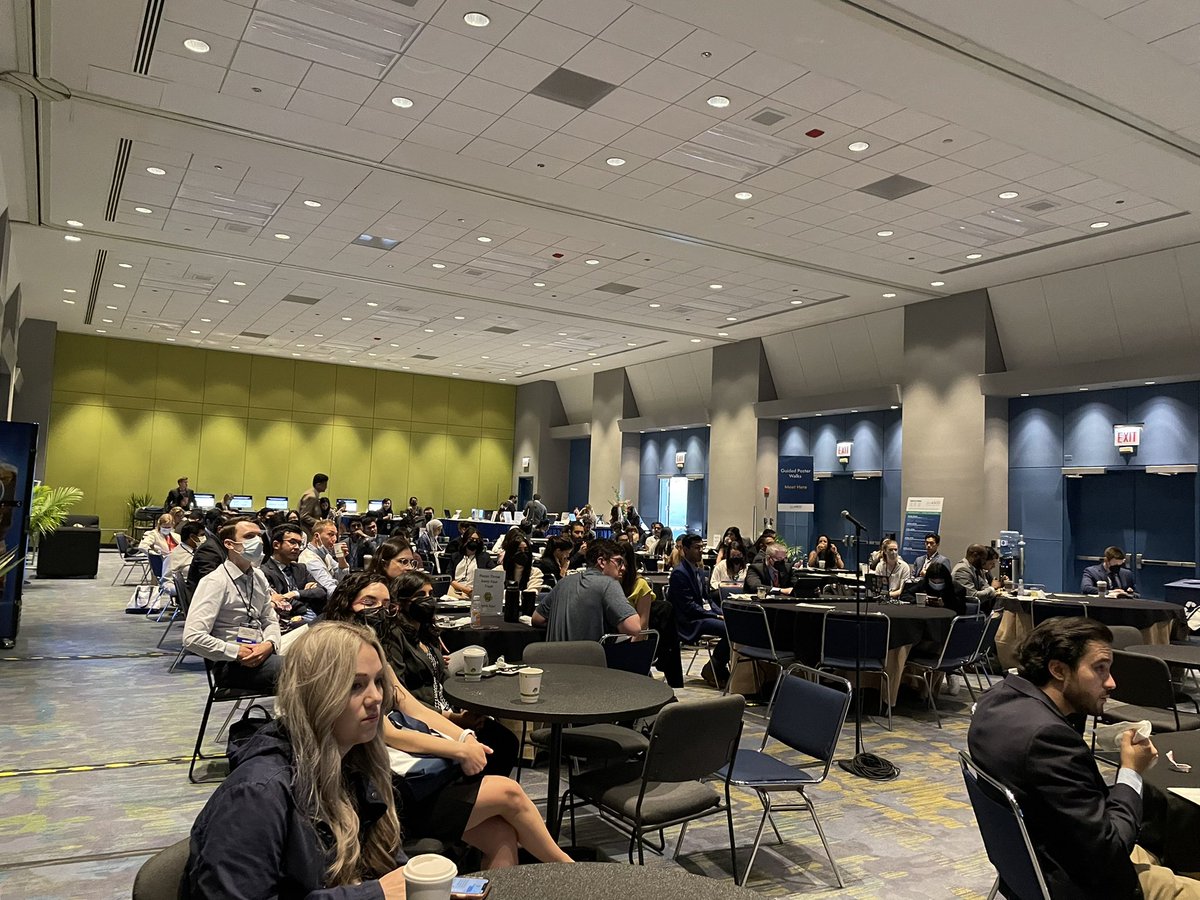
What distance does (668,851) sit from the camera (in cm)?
384

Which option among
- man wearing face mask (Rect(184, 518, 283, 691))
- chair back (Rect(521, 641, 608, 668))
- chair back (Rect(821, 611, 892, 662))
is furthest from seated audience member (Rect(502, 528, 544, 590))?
chair back (Rect(821, 611, 892, 662))

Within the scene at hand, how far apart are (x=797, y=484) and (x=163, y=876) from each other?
556 inches

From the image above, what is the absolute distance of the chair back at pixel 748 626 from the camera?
6.49 m

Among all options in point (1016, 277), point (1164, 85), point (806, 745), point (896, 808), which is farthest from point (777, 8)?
point (1016, 277)

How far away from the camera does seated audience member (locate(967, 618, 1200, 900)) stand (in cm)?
222

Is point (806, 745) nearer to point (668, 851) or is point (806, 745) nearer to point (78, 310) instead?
point (668, 851)

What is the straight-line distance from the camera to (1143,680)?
15.8 feet

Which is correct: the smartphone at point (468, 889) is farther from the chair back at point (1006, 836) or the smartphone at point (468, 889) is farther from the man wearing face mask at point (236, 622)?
the man wearing face mask at point (236, 622)

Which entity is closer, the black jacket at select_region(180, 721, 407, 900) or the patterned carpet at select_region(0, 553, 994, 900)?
the black jacket at select_region(180, 721, 407, 900)

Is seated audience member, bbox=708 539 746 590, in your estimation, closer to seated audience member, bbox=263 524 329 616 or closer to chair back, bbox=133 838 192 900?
seated audience member, bbox=263 524 329 616

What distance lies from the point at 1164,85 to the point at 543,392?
18.7m

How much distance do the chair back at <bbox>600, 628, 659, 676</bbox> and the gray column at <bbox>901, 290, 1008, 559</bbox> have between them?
8.82 meters

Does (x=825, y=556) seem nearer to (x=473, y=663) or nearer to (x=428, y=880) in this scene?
(x=473, y=663)

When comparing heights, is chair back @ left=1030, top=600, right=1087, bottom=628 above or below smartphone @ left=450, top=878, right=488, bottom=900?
below
